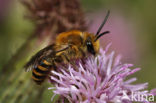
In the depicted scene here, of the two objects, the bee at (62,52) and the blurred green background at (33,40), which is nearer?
the bee at (62,52)

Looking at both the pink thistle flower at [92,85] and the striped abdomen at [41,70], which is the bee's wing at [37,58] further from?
the pink thistle flower at [92,85]

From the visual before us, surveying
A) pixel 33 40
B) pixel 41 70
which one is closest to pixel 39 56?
pixel 41 70

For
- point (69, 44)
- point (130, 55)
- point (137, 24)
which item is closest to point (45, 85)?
point (69, 44)

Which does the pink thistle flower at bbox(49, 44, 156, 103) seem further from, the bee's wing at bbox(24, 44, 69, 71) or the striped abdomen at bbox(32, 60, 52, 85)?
the bee's wing at bbox(24, 44, 69, 71)

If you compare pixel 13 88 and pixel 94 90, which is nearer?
pixel 94 90

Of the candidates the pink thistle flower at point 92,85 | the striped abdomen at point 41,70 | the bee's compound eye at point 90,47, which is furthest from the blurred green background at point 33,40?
the bee's compound eye at point 90,47

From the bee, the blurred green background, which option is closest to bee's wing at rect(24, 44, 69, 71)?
the bee

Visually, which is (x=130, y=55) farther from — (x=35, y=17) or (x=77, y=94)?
(x=77, y=94)
